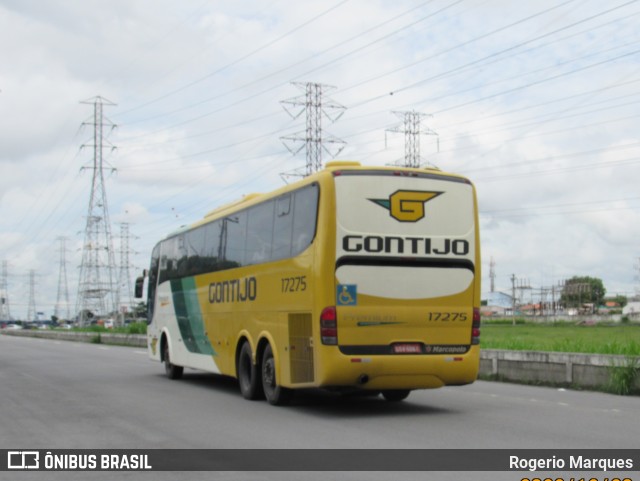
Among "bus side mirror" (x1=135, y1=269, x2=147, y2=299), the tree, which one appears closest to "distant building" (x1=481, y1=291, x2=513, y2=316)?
the tree

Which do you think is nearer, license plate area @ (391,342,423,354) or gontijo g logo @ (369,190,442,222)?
license plate area @ (391,342,423,354)

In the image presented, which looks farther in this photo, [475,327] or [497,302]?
[497,302]

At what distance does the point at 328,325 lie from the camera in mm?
13445

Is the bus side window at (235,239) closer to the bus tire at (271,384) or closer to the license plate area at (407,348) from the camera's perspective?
the bus tire at (271,384)

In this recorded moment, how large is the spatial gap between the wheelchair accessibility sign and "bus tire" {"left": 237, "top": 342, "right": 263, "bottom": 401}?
3317mm

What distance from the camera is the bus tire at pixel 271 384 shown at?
597 inches

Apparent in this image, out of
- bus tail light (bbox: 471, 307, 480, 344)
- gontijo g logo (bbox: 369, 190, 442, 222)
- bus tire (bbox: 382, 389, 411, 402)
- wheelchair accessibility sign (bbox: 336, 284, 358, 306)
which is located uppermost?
gontijo g logo (bbox: 369, 190, 442, 222)

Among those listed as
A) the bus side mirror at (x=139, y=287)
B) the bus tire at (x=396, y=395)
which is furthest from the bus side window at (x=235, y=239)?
the bus side mirror at (x=139, y=287)

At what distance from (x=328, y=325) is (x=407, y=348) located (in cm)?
132

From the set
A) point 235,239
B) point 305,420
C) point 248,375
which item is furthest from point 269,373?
point 235,239

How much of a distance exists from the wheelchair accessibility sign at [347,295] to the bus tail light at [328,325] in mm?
197

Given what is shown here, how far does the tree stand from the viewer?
12888cm

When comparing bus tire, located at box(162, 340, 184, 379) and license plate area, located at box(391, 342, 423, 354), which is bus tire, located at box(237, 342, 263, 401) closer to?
license plate area, located at box(391, 342, 423, 354)

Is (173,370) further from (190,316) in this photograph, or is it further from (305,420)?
(305,420)
